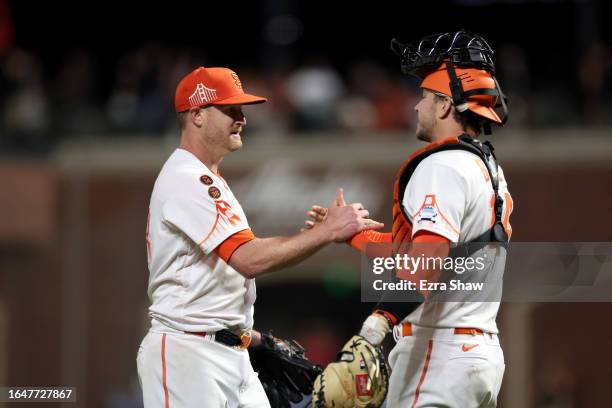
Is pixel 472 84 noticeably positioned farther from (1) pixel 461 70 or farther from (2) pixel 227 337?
(2) pixel 227 337

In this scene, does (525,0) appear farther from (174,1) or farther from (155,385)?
(155,385)

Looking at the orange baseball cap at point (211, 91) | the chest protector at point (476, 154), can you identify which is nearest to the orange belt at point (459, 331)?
the chest protector at point (476, 154)

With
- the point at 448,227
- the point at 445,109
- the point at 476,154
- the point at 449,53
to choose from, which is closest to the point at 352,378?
the point at 448,227

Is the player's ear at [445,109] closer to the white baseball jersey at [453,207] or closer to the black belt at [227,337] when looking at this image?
the white baseball jersey at [453,207]

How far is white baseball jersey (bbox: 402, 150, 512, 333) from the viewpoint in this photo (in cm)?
545

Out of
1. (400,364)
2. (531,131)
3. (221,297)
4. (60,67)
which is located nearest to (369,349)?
(400,364)

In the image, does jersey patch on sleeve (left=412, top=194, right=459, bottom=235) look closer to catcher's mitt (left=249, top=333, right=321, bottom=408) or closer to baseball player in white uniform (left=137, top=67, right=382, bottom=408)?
baseball player in white uniform (left=137, top=67, right=382, bottom=408)

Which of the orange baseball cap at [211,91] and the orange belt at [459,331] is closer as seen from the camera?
the orange belt at [459,331]

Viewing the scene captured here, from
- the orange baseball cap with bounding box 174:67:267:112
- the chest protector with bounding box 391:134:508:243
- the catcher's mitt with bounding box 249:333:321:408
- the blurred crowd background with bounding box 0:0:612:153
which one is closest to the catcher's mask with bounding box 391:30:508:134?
the chest protector with bounding box 391:134:508:243

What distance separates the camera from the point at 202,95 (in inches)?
253

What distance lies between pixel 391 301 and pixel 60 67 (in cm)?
1530

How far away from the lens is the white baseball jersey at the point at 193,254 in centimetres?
609

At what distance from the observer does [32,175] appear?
17297 millimetres

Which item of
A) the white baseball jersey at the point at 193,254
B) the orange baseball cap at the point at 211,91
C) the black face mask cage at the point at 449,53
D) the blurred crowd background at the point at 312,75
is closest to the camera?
the black face mask cage at the point at 449,53
